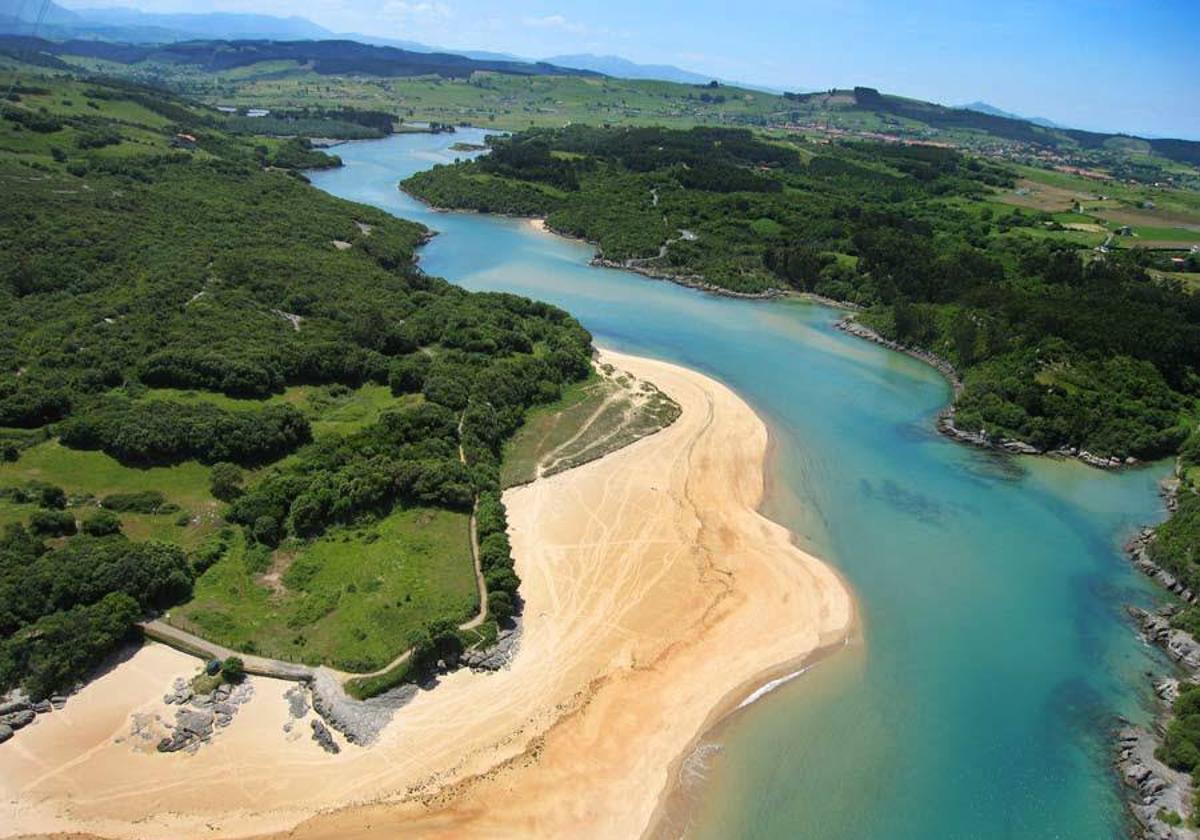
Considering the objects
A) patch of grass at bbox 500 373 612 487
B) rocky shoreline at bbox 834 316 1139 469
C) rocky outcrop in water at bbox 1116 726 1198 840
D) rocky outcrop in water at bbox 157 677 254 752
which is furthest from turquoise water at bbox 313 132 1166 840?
rocky outcrop in water at bbox 157 677 254 752

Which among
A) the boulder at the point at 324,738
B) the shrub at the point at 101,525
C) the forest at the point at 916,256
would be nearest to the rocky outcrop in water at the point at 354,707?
the boulder at the point at 324,738

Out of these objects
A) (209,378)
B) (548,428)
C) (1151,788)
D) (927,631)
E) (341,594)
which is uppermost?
(209,378)

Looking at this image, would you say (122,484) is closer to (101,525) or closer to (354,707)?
(101,525)

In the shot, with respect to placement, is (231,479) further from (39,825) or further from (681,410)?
(681,410)

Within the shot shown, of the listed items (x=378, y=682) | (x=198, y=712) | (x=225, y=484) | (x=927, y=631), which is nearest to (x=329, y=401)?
(x=225, y=484)

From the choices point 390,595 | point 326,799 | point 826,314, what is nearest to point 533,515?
point 390,595
